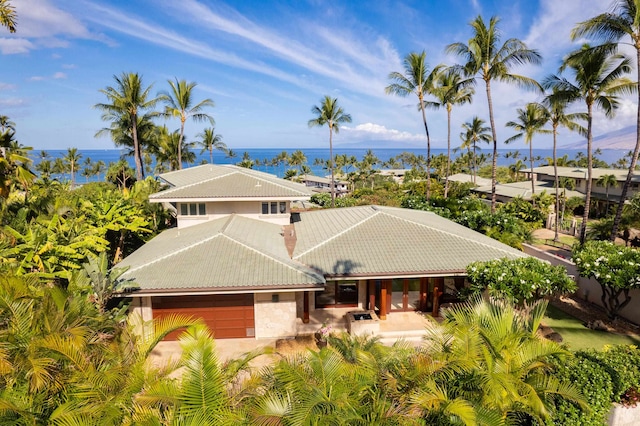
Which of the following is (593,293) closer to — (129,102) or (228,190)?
(228,190)

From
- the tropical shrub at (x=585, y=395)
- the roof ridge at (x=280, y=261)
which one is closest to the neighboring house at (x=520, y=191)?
the roof ridge at (x=280, y=261)

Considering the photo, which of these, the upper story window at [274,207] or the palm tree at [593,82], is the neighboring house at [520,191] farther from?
the upper story window at [274,207]

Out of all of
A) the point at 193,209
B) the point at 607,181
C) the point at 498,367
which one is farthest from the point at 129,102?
the point at 607,181

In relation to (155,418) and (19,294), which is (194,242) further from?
(155,418)

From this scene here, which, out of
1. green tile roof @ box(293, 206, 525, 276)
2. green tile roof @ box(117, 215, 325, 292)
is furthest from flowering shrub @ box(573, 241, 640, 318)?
green tile roof @ box(117, 215, 325, 292)

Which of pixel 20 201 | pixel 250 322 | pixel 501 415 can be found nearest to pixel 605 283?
pixel 501 415
